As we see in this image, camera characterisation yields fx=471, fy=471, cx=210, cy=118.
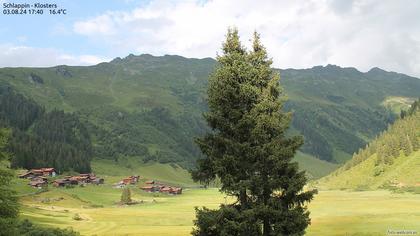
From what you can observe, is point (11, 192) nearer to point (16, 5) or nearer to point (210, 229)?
point (210, 229)

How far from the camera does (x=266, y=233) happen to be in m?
28.8

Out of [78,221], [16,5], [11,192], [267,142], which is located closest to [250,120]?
[267,142]

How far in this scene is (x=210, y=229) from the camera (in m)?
29.6

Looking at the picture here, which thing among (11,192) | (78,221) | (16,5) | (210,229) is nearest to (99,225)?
(78,221)

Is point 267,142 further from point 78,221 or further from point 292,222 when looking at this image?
point 78,221

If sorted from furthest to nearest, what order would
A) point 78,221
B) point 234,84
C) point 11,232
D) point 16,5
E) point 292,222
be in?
point 78,221 < point 16,5 < point 11,232 < point 234,84 < point 292,222

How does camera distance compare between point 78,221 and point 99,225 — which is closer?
point 99,225

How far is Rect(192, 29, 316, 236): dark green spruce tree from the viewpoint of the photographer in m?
28.3

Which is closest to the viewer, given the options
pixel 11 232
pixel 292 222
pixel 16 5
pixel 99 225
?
pixel 292 222

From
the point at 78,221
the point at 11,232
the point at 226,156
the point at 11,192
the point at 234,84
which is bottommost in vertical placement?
the point at 78,221

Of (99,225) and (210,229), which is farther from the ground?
(210,229)

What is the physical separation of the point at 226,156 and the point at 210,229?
4803mm

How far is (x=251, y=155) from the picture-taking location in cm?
2912

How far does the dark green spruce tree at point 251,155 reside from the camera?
28.3 m
